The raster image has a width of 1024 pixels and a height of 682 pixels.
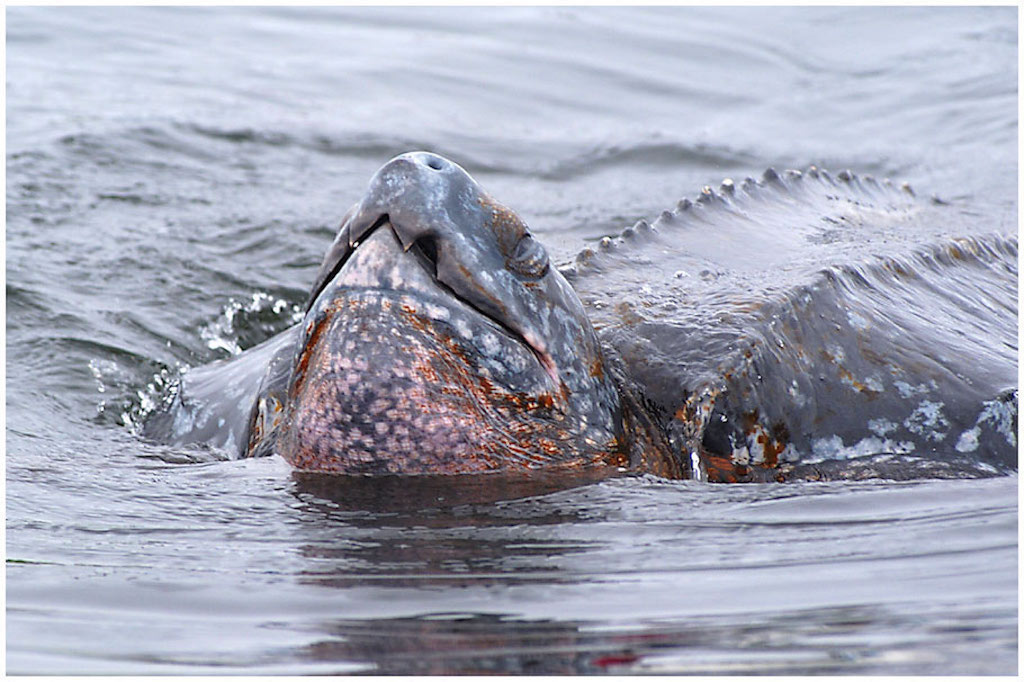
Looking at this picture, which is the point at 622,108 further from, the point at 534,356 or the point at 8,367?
the point at 534,356

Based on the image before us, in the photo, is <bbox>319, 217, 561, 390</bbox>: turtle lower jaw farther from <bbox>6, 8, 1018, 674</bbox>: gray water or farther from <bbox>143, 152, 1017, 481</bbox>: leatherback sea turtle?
<bbox>6, 8, 1018, 674</bbox>: gray water

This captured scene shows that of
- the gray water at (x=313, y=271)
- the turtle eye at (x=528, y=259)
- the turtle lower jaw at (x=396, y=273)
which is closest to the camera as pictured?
the gray water at (x=313, y=271)

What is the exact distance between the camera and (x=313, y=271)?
561 centimetres

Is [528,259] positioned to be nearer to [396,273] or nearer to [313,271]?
[396,273]

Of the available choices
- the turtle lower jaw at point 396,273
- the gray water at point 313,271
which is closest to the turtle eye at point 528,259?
the turtle lower jaw at point 396,273

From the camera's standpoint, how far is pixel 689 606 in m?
1.90

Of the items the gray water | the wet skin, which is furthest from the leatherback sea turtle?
the gray water

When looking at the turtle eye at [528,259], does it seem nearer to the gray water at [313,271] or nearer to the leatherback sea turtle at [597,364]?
the leatherback sea turtle at [597,364]

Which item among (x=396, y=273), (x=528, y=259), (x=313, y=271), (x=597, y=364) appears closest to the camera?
(x=396, y=273)

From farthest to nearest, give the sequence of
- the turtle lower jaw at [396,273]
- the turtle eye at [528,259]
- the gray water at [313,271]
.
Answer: the turtle eye at [528,259] < the turtle lower jaw at [396,273] < the gray water at [313,271]

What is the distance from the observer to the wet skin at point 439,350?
104 inches

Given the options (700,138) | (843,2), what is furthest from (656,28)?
Result: (700,138)

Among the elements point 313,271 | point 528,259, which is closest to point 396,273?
point 528,259

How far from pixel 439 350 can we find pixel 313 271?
305 centimetres
